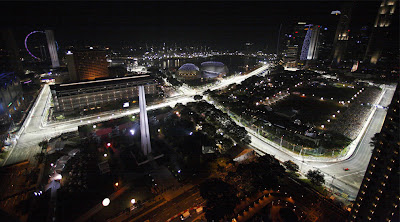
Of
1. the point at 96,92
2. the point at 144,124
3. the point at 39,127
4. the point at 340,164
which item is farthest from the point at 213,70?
the point at 340,164

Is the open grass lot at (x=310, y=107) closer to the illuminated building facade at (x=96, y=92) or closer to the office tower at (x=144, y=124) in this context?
the office tower at (x=144, y=124)

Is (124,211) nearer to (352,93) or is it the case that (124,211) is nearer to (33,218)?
(33,218)

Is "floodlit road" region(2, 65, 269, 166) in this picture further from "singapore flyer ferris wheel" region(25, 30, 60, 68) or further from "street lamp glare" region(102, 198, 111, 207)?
"singapore flyer ferris wheel" region(25, 30, 60, 68)

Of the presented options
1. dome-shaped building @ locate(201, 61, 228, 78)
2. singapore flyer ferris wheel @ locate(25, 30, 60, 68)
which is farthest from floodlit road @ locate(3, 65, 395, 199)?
singapore flyer ferris wheel @ locate(25, 30, 60, 68)

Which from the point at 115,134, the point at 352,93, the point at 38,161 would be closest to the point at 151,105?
the point at 115,134

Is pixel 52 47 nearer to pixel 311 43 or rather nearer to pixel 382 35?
pixel 311 43

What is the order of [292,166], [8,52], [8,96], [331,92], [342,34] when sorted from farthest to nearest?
[342,34] → [331,92] → [8,52] → [8,96] → [292,166]

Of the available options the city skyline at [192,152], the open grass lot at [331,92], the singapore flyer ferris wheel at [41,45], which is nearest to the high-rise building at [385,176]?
the city skyline at [192,152]
